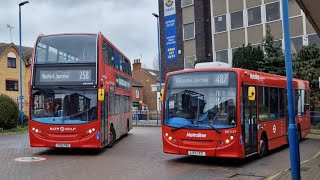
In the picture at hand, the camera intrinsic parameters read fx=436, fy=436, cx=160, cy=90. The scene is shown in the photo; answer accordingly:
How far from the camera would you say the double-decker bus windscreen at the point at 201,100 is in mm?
12602

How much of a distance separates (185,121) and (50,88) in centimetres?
515

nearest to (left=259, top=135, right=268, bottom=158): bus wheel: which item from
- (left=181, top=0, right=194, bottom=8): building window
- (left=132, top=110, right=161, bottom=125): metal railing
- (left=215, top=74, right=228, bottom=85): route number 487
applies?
(left=215, top=74, right=228, bottom=85): route number 487

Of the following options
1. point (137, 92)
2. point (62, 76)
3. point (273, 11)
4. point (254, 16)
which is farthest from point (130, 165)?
point (137, 92)

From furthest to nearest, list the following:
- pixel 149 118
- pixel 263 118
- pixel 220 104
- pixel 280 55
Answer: pixel 149 118
pixel 280 55
pixel 263 118
pixel 220 104

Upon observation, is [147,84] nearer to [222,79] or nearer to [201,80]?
[201,80]

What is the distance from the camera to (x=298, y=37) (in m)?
31.8

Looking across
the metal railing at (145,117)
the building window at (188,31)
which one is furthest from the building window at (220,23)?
the metal railing at (145,117)

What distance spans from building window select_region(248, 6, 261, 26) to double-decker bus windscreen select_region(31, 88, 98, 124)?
22.0m

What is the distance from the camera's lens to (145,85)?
69.4 m

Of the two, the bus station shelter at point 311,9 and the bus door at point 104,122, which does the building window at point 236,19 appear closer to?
the bus door at point 104,122

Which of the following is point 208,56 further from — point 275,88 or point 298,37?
point 275,88

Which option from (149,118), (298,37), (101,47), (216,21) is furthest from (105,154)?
(149,118)

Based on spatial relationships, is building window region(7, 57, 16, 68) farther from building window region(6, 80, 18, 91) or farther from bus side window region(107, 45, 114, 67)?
bus side window region(107, 45, 114, 67)

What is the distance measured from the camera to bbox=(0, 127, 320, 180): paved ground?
36.4 ft
